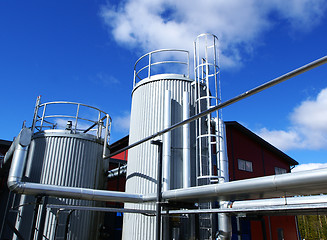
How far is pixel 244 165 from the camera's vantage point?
2497 centimetres

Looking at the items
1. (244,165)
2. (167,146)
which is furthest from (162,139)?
(244,165)

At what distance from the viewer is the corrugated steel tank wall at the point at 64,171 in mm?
12094

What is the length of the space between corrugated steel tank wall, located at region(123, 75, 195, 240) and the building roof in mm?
13705

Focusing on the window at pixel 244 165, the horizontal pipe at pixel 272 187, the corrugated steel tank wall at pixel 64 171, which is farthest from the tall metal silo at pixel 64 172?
the window at pixel 244 165

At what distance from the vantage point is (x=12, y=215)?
51.2ft

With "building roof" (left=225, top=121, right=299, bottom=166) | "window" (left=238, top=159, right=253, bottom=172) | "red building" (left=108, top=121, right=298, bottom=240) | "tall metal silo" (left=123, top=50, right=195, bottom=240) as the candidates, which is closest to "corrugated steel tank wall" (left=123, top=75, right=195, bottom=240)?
"tall metal silo" (left=123, top=50, right=195, bottom=240)

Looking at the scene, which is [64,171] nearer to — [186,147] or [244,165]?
[186,147]

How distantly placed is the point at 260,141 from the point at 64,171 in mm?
19884

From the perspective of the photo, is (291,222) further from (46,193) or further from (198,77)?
(46,193)

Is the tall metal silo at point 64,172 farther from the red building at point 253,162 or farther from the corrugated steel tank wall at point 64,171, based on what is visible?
the red building at point 253,162

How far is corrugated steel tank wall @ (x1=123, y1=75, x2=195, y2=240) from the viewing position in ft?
35.5

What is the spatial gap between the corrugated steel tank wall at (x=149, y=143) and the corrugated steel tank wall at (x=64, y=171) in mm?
2142

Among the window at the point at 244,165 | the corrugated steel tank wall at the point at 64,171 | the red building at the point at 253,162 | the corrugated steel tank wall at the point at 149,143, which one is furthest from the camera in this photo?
the window at the point at 244,165

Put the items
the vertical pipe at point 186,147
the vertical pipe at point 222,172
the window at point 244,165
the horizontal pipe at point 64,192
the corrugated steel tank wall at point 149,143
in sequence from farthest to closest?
the window at point 244,165 < the corrugated steel tank wall at point 149,143 < the vertical pipe at point 186,147 < the vertical pipe at point 222,172 < the horizontal pipe at point 64,192
